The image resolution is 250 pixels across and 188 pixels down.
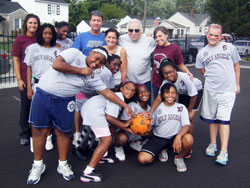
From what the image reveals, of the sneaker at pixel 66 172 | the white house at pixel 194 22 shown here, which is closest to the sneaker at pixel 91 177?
the sneaker at pixel 66 172

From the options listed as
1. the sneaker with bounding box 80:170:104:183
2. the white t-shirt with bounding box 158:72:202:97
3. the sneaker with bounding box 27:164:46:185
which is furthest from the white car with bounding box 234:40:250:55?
the sneaker with bounding box 27:164:46:185

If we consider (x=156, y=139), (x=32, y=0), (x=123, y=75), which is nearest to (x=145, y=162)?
(x=156, y=139)

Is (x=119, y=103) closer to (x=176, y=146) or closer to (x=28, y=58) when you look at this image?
(x=176, y=146)

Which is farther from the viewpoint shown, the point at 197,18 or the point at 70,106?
the point at 197,18

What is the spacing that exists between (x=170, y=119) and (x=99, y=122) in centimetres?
112

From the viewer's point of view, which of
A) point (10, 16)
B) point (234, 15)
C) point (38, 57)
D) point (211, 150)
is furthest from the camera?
point (10, 16)

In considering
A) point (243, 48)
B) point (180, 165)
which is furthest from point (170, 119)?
point (243, 48)

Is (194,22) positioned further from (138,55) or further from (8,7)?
(138,55)

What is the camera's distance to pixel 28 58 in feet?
13.1

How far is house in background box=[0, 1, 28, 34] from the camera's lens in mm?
35406

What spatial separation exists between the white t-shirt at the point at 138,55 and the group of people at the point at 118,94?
0.02 m

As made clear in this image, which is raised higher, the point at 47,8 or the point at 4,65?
the point at 47,8

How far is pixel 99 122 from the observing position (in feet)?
11.8

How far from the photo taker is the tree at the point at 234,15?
31719mm
